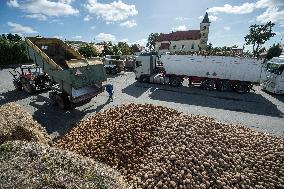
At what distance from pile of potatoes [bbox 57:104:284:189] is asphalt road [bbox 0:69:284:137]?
4.28m

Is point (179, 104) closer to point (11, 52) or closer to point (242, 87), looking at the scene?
point (242, 87)

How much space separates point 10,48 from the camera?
42469mm

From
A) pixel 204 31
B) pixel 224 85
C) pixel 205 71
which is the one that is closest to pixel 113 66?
pixel 205 71

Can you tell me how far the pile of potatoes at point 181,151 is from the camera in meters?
7.65

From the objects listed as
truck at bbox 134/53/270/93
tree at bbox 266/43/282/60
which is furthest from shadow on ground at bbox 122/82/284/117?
tree at bbox 266/43/282/60

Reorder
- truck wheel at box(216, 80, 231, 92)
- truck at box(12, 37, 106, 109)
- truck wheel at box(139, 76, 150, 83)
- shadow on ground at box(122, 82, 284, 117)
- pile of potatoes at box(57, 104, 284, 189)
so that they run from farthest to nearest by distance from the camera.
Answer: truck wheel at box(139, 76, 150, 83)
truck wheel at box(216, 80, 231, 92)
shadow on ground at box(122, 82, 284, 117)
truck at box(12, 37, 106, 109)
pile of potatoes at box(57, 104, 284, 189)

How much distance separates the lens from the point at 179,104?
19.0m

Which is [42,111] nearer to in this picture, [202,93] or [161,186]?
[161,186]

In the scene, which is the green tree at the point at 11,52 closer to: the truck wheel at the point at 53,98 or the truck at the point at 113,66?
the truck at the point at 113,66

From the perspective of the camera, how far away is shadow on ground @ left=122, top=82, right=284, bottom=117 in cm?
1809

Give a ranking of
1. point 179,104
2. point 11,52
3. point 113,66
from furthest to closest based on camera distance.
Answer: point 11,52 → point 113,66 → point 179,104

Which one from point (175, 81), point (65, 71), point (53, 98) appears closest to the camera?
point (65, 71)

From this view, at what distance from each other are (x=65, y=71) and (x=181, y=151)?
9711 millimetres

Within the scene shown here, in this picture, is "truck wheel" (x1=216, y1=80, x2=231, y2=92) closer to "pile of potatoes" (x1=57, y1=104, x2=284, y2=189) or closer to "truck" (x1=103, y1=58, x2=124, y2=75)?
"pile of potatoes" (x1=57, y1=104, x2=284, y2=189)
